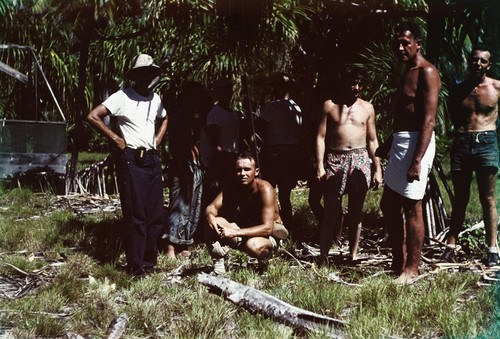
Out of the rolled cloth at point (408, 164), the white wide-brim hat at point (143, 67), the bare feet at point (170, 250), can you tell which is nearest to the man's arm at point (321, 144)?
→ the rolled cloth at point (408, 164)

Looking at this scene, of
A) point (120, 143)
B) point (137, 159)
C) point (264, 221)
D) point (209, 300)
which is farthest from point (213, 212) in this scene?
point (209, 300)

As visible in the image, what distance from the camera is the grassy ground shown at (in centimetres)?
406

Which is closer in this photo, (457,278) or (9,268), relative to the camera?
(457,278)

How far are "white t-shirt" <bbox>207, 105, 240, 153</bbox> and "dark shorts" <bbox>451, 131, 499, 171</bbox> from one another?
7.26 feet

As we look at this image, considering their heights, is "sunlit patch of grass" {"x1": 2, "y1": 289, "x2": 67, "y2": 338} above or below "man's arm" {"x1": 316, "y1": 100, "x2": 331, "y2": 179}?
below

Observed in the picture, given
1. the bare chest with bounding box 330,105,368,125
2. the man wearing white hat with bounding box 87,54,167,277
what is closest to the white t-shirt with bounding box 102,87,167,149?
the man wearing white hat with bounding box 87,54,167,277

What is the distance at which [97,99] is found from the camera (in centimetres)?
1656

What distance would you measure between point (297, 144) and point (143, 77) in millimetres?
2249

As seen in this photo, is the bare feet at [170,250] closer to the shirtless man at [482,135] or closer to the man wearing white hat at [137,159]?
the man wearing white hat at [137,159]

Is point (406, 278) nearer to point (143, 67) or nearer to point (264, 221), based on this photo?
point (264, 221)

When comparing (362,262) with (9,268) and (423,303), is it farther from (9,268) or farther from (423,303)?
(9,268)

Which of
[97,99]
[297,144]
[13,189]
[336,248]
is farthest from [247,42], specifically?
[97,99]

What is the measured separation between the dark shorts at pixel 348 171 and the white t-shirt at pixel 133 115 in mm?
1589

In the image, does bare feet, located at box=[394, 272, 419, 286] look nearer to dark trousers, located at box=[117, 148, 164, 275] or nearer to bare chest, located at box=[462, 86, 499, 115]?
bare chest, located at box=[462, 86, 499, 115]
